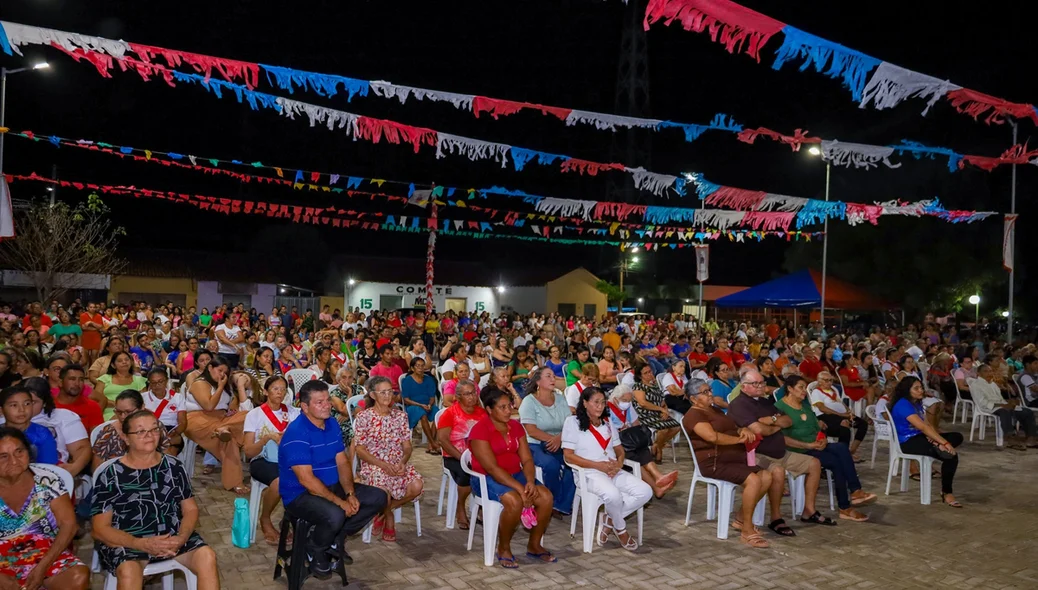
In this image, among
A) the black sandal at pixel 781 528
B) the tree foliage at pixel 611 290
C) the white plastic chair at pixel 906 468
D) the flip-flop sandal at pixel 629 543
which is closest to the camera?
the flip-flop sandal at pixel 629 543

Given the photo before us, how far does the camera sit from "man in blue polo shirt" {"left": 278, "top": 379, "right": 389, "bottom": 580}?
14.0 feet

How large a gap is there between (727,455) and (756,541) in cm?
67

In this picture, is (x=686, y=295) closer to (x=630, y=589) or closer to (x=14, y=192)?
(x=14, y=192)

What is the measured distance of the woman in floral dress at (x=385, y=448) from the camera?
16.8 ft

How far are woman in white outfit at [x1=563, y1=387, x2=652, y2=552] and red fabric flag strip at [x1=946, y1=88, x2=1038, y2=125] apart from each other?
4.06 meters

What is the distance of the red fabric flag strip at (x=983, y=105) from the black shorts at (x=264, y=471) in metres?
6.22

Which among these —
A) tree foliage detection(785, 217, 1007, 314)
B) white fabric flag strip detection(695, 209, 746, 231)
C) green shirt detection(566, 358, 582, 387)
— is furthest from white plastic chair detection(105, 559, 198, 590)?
tree foliage detection(785, 217, 1007, 314)

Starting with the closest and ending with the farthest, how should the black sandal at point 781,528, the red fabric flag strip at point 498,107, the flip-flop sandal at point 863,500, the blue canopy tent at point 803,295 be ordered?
the black sandal at point 781,528 < the flip-flop sandal at point 863,500 < the red fabric flag strip at point 498,107 < the blue canopy tent at point 803,295

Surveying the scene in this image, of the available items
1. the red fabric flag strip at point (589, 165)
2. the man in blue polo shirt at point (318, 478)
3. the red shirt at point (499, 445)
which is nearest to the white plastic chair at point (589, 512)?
the red shirt at point (499, 445)

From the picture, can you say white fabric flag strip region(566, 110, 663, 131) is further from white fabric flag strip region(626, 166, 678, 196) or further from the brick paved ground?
the brick paved ground

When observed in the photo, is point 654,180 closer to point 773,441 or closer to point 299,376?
point 299,376

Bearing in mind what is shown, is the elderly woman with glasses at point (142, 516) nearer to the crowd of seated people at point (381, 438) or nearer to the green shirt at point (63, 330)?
the crowd of seated people at point (381, 438)

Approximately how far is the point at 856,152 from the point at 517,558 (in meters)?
7.06

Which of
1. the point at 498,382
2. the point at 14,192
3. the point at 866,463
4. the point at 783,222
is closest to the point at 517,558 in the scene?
the point at 498,382
